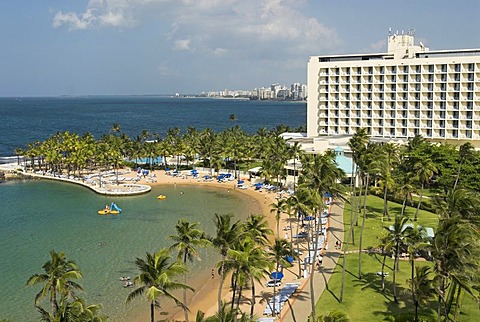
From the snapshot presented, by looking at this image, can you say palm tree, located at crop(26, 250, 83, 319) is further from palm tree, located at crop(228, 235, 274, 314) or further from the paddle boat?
the paddle boat

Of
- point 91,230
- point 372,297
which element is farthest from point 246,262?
point 91,230

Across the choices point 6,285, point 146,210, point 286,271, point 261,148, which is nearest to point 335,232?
point 286,271

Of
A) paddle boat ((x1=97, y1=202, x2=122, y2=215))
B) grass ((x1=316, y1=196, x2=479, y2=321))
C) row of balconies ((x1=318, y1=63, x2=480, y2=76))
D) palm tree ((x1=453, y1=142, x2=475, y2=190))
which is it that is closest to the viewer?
grass ((x1=316, y1=196, x2=479, y2=321))

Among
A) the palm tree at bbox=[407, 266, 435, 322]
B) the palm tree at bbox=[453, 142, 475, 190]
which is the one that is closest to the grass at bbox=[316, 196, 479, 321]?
the palm tree at bbox=[407, 266, 435, 322]

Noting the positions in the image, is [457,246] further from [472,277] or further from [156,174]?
[156,174]

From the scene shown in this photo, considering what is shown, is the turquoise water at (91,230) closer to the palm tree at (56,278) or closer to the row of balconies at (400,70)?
the palm tree at (56,278)

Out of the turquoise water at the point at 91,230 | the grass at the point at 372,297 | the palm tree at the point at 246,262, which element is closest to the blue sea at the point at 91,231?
the turquoise water at the point at 91,230
